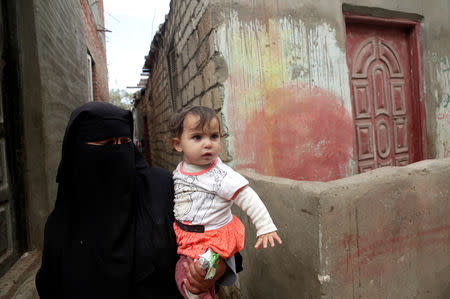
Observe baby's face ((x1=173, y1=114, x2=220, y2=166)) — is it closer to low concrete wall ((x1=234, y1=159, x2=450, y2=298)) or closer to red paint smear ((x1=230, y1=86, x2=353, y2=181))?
low concrete wall ((x1=234, y1=159, x2=450, y2=298))

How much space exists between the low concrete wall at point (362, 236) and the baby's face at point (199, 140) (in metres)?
0.52

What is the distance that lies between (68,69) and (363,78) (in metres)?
3.29

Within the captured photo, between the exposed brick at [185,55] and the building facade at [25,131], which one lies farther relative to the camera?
the exposed brick at [185,55]

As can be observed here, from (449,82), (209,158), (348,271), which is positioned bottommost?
(348,271)

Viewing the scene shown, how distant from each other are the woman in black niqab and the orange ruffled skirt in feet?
0.30

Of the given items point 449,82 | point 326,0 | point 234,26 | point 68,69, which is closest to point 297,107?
point 234,26

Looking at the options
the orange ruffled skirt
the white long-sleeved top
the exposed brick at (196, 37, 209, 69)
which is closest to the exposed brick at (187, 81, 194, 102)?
the exposed brick at (196, 37, 209, 69)

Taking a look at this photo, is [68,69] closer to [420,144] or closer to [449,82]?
[420,144]

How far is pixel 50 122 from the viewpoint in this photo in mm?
2229

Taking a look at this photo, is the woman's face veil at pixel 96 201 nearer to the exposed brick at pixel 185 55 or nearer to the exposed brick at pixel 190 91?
the exposed brick at pixel 190 91

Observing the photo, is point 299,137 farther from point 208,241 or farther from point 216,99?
point 208,241

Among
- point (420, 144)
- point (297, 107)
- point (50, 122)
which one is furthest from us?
point (420, 144)

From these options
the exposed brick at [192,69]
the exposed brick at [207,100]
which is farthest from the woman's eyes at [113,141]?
the exposed brick at [192,69]

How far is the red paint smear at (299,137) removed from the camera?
2.51m
